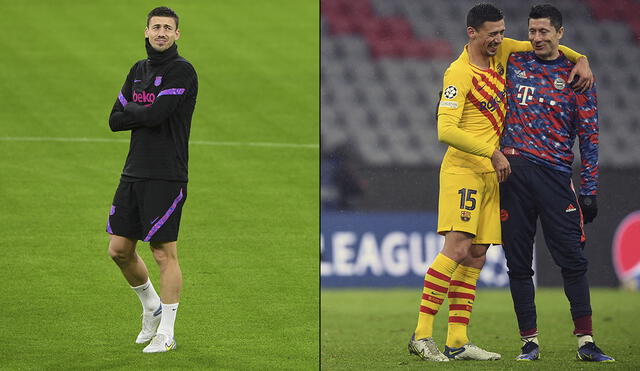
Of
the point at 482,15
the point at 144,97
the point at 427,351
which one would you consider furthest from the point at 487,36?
the point at 144,97

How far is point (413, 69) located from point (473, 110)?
29.6 ft

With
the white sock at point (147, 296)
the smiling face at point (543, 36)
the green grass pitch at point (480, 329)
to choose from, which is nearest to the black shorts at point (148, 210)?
the white sock at point (147, 296)

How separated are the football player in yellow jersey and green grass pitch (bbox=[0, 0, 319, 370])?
27.5 inches

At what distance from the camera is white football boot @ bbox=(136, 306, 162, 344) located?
17.3 feet

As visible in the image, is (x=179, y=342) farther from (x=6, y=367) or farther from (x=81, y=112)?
(x=81, y=112)

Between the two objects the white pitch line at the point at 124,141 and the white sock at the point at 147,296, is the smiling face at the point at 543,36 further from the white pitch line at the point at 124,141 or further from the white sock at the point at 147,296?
the white pitch line at the point at 124,141

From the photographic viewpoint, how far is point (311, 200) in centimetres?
848

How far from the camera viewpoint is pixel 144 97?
5020 millimetres

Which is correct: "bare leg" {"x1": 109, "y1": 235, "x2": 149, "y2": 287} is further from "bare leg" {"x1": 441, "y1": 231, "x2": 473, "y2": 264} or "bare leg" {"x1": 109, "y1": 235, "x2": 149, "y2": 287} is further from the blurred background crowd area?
the blurred background crowd area

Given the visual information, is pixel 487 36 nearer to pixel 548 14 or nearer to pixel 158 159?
pixel 548 14

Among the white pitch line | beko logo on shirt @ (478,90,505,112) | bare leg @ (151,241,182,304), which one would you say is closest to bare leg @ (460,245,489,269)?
beko logo on shirt @ (478,90,505,112)

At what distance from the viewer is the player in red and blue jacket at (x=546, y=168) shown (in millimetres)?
5102

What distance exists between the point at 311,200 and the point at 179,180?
3.49 m

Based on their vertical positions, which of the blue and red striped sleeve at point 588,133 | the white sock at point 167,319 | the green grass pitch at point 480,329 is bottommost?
the green grass pitch at point 480,329
